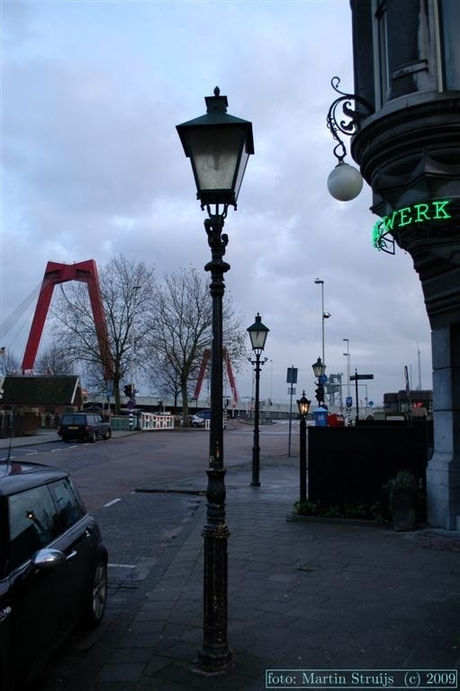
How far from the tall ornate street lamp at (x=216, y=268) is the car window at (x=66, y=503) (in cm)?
118

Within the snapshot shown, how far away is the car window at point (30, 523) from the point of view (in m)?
3.78

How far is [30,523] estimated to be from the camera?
4.11m

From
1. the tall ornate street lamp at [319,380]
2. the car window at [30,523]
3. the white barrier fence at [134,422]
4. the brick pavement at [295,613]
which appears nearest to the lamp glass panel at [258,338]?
the brick pavement at [295,613]

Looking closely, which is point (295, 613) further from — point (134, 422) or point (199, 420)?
point (199, 420)

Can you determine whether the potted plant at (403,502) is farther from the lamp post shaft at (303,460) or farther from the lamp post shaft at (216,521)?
the lamp post shaft at (216,521)

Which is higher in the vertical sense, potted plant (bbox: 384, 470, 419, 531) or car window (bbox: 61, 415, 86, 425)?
car window (bbox: 61, 415, 86, 425)

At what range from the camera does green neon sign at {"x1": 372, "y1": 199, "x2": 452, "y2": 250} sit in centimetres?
816

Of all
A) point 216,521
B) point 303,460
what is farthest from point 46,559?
point 303,460

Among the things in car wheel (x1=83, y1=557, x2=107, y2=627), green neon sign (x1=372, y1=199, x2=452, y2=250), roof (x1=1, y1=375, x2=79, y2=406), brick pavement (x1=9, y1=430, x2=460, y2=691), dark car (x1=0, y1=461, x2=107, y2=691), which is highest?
green neon sign (x1=372, y1=199, x2=452, y2=250)

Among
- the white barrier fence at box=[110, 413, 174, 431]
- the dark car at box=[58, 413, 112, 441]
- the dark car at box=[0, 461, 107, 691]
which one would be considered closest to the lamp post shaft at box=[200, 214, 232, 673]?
the dark car at box=[0, 461, 107, 691]

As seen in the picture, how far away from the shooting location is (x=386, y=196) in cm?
905

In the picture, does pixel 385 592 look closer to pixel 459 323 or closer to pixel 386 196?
pixel 459 323

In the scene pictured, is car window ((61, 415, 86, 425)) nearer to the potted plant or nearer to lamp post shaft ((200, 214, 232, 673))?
the potted plant

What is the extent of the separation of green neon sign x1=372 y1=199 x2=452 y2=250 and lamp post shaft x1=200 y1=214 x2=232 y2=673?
4446 mm
